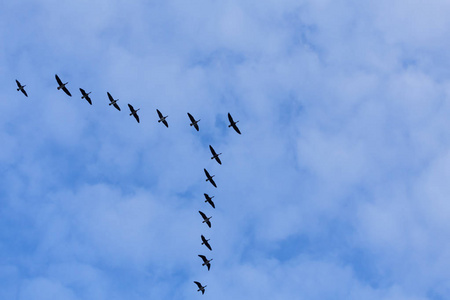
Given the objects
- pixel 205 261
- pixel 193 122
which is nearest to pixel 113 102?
pixel 193 122

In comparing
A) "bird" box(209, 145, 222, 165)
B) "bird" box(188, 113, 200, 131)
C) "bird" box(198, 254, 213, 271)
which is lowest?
"bird" box(198, 254, 213, 271)

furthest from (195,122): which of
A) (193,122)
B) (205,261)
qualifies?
(205,261)

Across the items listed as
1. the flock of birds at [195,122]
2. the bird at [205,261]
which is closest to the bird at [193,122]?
the flock of birds at [195,122]

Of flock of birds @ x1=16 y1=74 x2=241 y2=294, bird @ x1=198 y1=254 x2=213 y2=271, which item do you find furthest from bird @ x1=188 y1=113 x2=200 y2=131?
bird @ x1=198 y1=254 x2=213 y2=271

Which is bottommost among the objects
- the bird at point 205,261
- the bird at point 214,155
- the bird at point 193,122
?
the bird at point 205,261

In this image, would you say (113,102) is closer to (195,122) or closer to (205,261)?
(195,122)

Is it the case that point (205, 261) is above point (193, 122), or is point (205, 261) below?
below

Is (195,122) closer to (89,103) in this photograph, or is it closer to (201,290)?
(89,103)

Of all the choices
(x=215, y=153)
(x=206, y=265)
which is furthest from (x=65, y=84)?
(x=206, y=265)

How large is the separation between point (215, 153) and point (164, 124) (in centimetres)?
1364

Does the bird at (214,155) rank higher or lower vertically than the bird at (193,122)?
lower

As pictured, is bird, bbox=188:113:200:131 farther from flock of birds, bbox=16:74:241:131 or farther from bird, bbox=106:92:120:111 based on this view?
bird, bbox=106:92:120:111

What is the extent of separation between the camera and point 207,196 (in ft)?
472

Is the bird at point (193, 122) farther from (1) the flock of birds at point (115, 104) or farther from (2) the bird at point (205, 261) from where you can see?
(2) the bird at point (205, 261)
